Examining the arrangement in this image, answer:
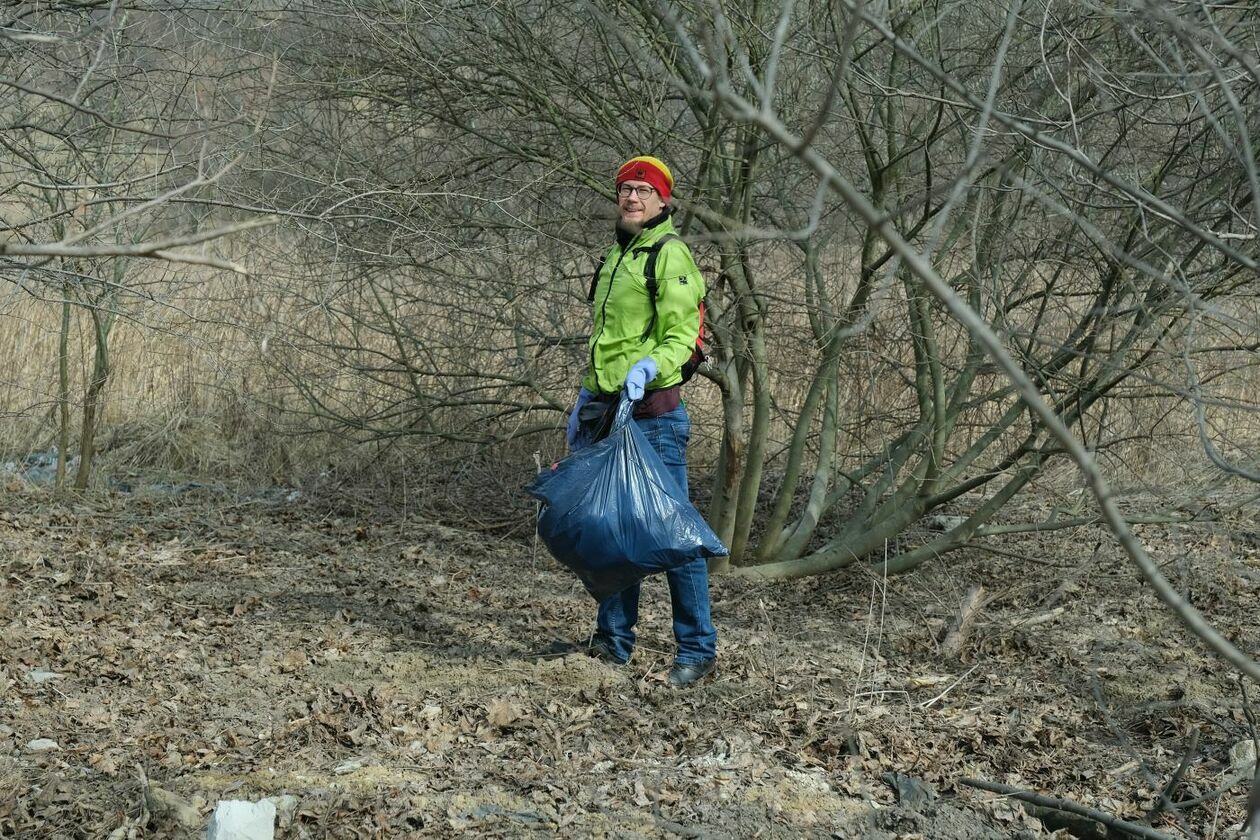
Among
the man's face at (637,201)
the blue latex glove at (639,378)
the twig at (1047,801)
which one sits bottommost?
the twig at (1047,801)

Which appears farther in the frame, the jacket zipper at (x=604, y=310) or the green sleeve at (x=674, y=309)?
the jacket zipper at (x=604, y=310)

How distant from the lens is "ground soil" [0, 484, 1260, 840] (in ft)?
11.4

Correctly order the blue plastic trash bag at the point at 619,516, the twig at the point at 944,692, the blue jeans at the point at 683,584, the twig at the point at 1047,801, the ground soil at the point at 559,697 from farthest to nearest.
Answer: the blue jeans at the point at 683,584
the twig at the point at 944,692
the blue plastic trash bag at the point at 619,516
the ground soil at the point at 559,697
the twig at the point at 1047,801

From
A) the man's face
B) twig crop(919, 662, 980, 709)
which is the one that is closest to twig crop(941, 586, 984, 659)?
twig crop(919, 662, 980, 709)

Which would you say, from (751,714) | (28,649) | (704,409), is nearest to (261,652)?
→ (28,649)

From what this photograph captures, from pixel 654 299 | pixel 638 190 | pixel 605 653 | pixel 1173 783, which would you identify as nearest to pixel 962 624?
pixel 605 653

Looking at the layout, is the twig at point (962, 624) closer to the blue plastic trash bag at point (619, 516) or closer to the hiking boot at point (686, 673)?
the hiking boot at point (686, 673)

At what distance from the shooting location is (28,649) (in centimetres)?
475

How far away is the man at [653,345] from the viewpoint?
4.31 m

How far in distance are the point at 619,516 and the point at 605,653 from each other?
773 millimetres

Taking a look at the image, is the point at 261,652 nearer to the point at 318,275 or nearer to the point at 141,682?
the point at 141,682

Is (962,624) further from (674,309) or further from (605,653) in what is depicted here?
(674,309)

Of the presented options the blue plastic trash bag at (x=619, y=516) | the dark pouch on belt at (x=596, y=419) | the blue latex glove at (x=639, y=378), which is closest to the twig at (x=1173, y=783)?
the blue plastic trash bag at (x=619, y=516)

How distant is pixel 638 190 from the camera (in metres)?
4.38
